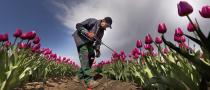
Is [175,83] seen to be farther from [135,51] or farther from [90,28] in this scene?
[90,28]

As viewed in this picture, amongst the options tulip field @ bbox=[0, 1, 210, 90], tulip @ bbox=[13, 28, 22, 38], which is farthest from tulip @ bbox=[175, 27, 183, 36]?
tulip @ bbox=[13, 28, 22, 38]

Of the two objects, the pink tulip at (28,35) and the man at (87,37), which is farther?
the man at (87,37)

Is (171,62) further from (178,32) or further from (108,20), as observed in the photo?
(108,20)

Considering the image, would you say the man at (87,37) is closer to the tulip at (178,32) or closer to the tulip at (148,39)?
the tulip at (148,39)

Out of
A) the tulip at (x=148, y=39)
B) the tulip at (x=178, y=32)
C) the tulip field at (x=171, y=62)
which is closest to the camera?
the tulip field at (x=171, y=62)

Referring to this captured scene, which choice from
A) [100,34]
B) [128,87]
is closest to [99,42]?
[100,34]

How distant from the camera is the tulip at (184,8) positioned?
3165 mm

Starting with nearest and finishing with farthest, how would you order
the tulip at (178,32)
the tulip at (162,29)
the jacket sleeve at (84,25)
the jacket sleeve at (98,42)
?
1. the tulip at (162,29)
2. the tulip at (178,32)
3. the jacket sleeve at (84,25)
4. the jacket sleeve at (98,42)

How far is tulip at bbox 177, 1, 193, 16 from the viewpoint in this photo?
10.4 feet

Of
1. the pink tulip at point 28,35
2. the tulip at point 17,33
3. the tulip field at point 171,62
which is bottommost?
the tulip field at point 171,62

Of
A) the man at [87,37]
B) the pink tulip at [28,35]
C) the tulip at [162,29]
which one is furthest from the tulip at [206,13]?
the man at [87,37]

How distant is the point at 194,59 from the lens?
2918 millimetres

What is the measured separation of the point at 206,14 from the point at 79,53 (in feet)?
20.6

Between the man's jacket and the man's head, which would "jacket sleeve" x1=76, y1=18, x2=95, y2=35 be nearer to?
the man's jacket
